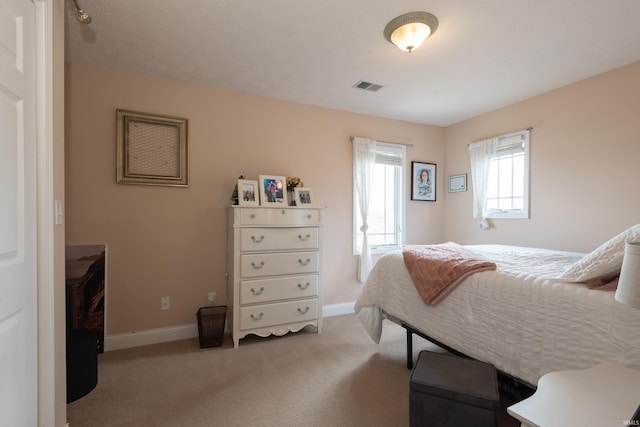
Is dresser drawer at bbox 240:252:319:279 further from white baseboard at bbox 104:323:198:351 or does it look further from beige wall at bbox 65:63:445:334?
white baseboard at bbox 104:323:198:351

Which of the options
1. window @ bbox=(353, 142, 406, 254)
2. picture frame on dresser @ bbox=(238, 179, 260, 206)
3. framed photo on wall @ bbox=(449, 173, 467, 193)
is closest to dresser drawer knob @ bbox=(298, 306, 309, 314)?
picture frame on dresser @ bbox=(238, 179, 260, 206)

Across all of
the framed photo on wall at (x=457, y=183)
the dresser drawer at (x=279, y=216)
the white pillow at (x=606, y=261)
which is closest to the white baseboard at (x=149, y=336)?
the dresser drawer at (x=279, y=216)

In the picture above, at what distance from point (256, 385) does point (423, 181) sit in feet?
10.6

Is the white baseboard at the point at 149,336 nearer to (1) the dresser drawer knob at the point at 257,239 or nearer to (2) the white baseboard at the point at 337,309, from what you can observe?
(1) the dresser drawer knob at the point at 257,239

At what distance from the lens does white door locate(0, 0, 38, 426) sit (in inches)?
40.4

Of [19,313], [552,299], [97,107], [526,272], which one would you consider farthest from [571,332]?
[97,107]

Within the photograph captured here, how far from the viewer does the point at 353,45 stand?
2230mm

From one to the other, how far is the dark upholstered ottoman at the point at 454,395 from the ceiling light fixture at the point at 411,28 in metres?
1.97

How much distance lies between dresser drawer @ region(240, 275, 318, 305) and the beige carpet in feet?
1.34

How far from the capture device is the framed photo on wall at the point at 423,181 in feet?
13.4

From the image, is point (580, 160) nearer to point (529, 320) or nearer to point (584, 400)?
point (529, 320)

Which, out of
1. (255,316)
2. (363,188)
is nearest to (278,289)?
(255,316)

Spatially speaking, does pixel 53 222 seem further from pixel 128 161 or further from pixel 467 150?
pixel 467 150

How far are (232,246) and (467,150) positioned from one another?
320cm
